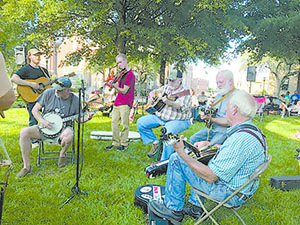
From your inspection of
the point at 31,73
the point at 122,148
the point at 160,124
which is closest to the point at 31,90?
the point at 31,73

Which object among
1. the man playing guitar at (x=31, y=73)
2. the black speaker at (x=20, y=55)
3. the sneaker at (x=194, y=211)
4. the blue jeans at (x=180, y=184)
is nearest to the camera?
the blue jeans at (x=180, y=184)

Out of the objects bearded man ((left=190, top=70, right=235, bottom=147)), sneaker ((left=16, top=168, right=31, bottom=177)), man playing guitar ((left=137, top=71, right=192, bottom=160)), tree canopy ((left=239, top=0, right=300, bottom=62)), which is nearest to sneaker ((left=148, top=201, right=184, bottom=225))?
bearded man ((left=190, top=70, right=235, bottom=147))

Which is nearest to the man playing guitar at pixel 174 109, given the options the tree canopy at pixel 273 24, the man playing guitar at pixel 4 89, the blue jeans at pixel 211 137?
the blue jeans at pixel 211 137

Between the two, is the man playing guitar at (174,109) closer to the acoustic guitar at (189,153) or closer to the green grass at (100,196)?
the acoustic guitar at (189,153)

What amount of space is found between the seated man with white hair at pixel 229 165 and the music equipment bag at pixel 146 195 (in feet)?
1.52

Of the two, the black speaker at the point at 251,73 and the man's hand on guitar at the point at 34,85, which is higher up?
the black speaker at the point at 251,73

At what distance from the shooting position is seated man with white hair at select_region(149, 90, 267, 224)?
75.5 inches

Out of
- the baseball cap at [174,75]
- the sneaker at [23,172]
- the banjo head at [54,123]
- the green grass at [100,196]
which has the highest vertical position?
the baseball cap at [174,75]

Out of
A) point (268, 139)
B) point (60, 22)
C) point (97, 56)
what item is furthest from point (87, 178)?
point (97, 56)

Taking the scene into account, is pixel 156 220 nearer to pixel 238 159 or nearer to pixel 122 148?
pixel 238 159

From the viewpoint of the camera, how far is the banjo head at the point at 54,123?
3.77m

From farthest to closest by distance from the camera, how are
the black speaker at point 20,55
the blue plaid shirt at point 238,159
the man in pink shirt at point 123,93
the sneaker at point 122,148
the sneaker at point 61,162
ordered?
the black speaker at point 20,55 → the sneaker at point 122,148 → the man in pink shirt at point 123,93 → the sneaker at point 61,162 → the blue plaid shirt at point 238,159

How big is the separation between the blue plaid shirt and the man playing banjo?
2.53m

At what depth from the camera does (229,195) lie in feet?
6.80
